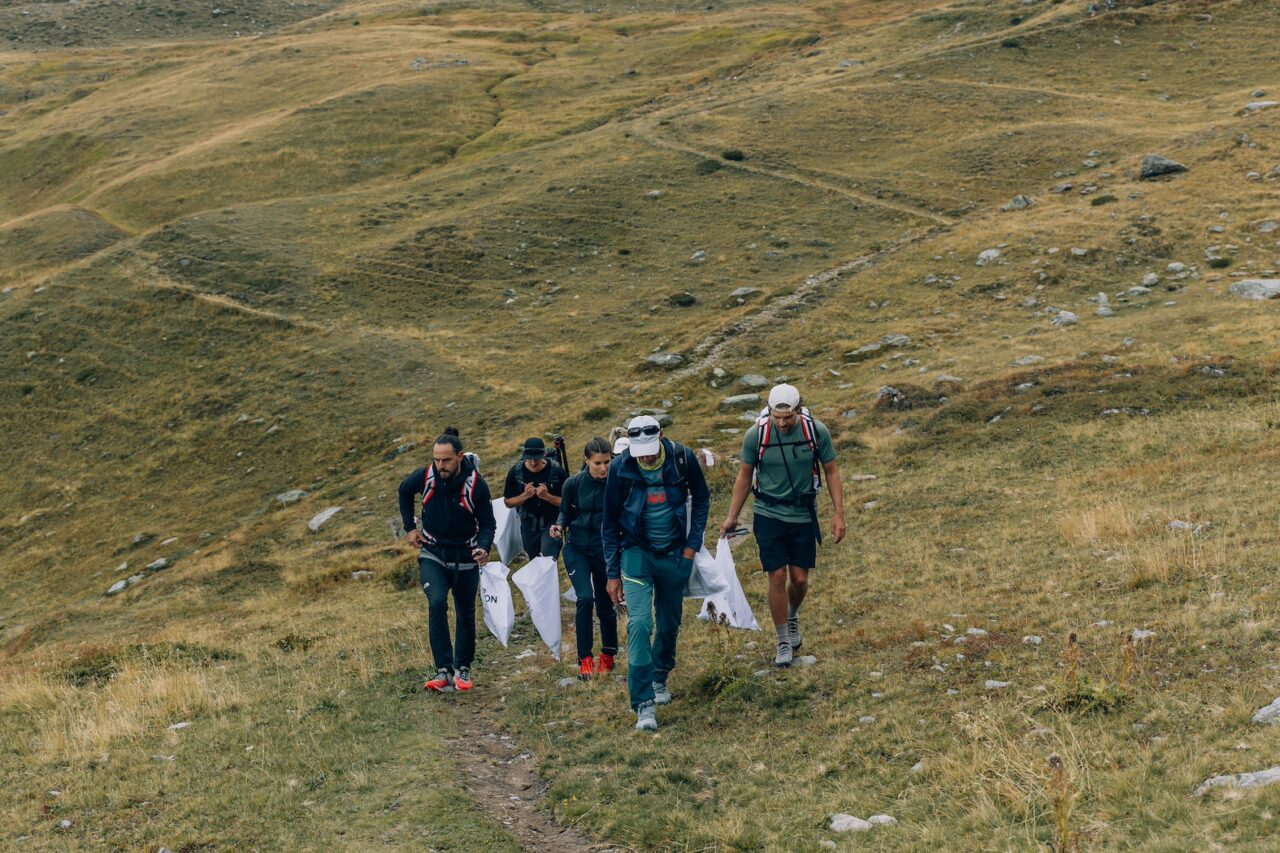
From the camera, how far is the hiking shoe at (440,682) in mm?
11845

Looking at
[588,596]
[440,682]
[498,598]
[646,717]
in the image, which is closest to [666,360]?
[498,598]

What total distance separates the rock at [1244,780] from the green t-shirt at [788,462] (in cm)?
463

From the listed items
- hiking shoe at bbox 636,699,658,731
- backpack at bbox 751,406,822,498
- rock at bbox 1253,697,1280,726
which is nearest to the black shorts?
backpack at bbox 751,406,822,498

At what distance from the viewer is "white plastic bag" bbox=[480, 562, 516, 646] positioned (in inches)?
478

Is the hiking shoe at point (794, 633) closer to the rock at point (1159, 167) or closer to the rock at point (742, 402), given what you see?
the rock at point (742, 402)

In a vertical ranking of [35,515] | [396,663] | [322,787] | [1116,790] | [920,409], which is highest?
[1116,790]

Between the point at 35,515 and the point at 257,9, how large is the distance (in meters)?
134

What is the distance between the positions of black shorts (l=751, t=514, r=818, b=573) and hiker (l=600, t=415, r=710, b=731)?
31.5 inches

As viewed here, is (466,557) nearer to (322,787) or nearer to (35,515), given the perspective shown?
(322,787)

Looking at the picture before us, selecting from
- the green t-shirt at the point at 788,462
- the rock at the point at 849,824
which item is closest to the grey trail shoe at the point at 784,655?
the green t-shirt at the point at 788,462

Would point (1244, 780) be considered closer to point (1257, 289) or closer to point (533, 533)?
point (533, 533)

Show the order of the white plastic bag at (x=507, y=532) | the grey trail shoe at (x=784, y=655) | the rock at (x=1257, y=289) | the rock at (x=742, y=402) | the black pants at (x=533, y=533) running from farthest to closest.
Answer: the rock at (x=1257, y=289), the rock at (x=742, y=402), the white plastic bag at (x=507, y=532), the black pants at (x=533, y=533), the grey trail shoe at (x=784, y=655)

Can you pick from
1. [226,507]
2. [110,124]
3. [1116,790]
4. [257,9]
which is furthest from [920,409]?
[257,9]

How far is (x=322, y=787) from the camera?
908 cm
